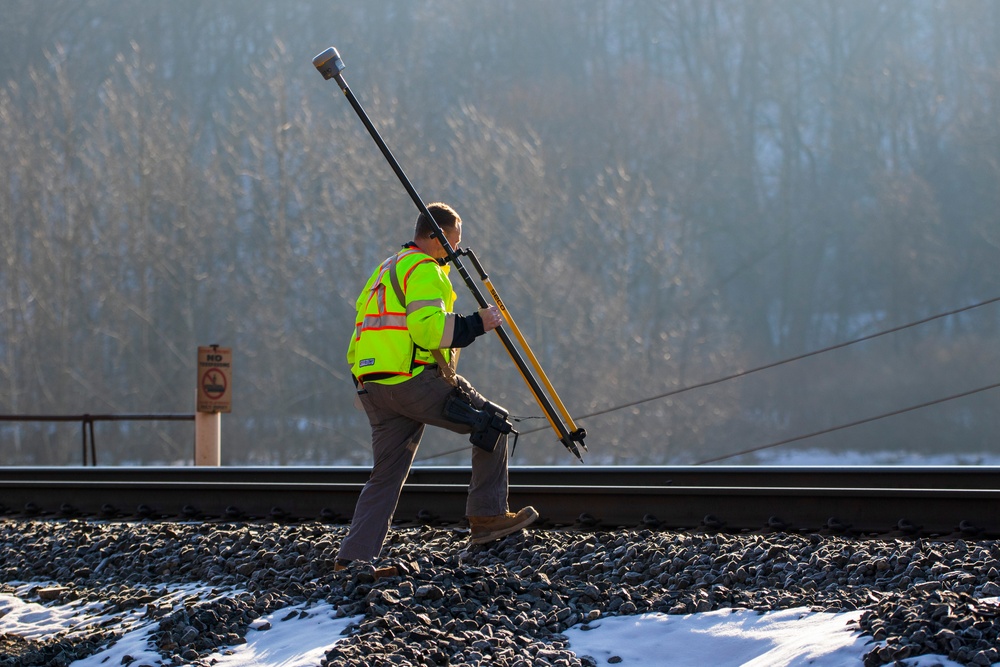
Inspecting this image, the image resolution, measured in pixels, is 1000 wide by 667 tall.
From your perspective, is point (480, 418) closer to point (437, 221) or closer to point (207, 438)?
point (437, 221)

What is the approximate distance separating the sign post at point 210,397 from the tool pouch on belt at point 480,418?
6.57 m

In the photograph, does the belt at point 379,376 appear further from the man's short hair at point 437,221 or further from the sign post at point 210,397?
the sign post at point 210,397

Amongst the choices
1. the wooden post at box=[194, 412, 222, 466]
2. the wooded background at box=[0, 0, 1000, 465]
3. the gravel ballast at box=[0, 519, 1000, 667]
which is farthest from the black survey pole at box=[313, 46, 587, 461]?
the wooded background at box=[0, 0, 1000, 465]

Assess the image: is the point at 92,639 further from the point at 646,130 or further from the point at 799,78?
the point at 799,78

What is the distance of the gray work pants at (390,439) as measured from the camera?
5395mm

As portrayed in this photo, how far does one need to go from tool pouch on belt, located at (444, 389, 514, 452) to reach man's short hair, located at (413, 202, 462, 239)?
2.75 ft

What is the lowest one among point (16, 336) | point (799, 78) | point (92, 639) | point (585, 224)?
point (92, 639)

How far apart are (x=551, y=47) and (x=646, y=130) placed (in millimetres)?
8858

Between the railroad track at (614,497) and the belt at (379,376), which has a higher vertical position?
the belt at (379,376)

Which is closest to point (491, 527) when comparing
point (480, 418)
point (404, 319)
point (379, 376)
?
point (480, 418)

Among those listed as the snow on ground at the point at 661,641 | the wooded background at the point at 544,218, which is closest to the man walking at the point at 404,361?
the snow on ground at the point at 661,641

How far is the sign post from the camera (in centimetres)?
1162

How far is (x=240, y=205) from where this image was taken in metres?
42.3

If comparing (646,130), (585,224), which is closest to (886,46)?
(646,130)
